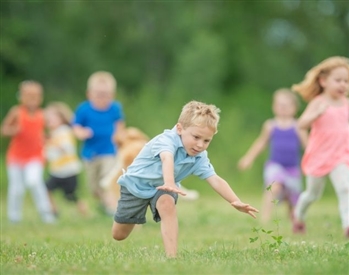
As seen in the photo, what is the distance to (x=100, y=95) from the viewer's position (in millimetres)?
14891

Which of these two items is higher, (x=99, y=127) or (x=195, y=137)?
(x=99, y=127)

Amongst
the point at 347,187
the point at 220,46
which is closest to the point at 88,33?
the point at 220,46

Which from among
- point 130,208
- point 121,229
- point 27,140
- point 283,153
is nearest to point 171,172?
point 130,208

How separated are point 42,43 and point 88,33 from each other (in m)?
3.67

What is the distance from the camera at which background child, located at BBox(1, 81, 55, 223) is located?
599 inches

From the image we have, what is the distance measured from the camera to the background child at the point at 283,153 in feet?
47.1

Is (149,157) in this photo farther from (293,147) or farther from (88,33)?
(88,33)

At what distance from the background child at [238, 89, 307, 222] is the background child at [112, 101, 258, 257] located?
19.6 ft

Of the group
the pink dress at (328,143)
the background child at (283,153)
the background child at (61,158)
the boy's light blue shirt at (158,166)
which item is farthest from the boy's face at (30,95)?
the boy's light blue shirt at (158,166)

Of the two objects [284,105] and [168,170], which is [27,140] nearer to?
[284,105]

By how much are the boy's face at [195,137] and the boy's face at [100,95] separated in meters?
6.89

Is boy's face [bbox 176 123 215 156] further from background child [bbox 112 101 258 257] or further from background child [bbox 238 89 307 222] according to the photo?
background child [bbox 238 89 307 222]

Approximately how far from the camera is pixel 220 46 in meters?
44.8

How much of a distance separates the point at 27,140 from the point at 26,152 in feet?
0.68
